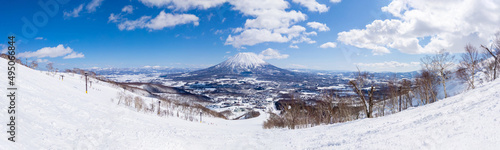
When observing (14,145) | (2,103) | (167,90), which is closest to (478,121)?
(14,145)

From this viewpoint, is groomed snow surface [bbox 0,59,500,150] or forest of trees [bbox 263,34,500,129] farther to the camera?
forest of trees [bbox 263,34,500,129]

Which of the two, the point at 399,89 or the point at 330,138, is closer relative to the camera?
the point at 330,138

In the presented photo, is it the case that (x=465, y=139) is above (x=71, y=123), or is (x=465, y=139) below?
above

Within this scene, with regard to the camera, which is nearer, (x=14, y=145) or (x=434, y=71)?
(x=14, y=145)

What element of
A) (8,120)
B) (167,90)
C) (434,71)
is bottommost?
(167,90)

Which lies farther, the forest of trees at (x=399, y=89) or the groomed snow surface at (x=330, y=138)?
the forest of trees at (x=399, y=89)

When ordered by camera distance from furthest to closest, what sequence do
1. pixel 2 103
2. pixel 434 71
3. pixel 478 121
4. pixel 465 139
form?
pixel 434 71 < pixel 2 103 < pixel 478 121 < pixel 465 139

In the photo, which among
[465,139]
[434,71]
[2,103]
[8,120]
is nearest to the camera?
[465,139]

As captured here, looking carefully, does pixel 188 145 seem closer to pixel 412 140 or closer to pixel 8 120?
pixel 8 120

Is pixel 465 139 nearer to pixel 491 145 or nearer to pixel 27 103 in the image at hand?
pixel 491 145
